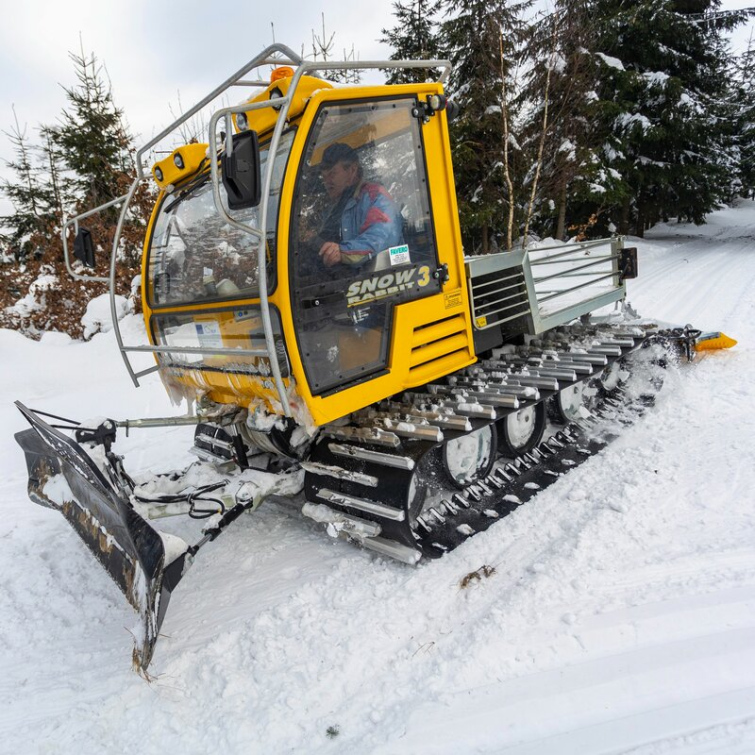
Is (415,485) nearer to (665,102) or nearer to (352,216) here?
(352,216)

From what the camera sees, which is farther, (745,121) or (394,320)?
(745,121)

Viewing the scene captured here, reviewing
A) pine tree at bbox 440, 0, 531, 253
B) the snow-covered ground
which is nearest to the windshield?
the snow-covered ground

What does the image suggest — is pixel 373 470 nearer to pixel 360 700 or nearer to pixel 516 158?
pixel 360 700

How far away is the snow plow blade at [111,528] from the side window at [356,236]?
1081 mm

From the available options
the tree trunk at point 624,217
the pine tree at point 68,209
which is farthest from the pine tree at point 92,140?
the tree trunk at point 624,217

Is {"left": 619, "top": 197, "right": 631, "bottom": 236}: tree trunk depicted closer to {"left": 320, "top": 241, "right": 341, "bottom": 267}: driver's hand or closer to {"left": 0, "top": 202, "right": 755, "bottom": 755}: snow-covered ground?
{"left": 0, "top": 202, "right": 755, "bottom": 755}: snow-covered ground

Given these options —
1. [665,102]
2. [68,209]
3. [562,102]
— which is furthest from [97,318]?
[665,102]

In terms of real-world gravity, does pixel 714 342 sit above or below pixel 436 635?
above

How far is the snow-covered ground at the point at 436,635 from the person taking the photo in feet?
6.85

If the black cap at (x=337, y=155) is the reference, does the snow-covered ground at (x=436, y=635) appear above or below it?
below

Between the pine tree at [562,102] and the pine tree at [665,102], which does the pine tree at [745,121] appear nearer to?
the pine tree at [665,102]

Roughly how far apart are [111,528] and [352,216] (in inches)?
82.7

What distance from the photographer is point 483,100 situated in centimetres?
1273

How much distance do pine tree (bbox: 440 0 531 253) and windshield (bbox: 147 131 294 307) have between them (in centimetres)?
940
